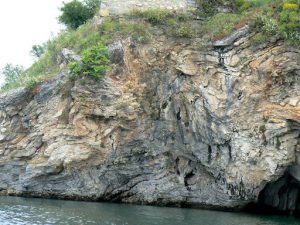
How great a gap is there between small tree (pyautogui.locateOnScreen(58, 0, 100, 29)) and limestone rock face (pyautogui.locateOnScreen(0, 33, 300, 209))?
9600 mm

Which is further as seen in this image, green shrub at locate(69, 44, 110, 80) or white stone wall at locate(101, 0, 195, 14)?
white stone wall at locate(101, 0, 195, 14)

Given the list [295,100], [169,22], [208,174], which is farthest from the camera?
[169,22]

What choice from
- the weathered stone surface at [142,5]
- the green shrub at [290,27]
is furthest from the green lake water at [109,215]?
the weathered stone surface at [142,5]

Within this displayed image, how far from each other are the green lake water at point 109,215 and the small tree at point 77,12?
1696 cm

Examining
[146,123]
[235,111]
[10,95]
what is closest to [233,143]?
[235,111]

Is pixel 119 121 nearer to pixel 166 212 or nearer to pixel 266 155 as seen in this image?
pixel 166 212

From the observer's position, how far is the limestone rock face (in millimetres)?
25797

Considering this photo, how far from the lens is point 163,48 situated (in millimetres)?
29625

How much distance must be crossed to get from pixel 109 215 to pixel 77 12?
2122cm

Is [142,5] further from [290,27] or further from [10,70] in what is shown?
[10,70]

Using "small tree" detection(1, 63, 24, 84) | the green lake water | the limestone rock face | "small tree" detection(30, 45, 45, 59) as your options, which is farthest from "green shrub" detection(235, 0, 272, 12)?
"small tree" detection(1, 63, 24, 84)

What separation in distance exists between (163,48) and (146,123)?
5.09 m

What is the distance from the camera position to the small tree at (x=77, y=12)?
3831 cm

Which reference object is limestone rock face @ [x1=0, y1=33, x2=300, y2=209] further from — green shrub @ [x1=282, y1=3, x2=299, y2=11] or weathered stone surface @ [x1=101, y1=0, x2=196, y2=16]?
weathered stone surface @ [x1=101, y1=0, x2=196, y2=16]
